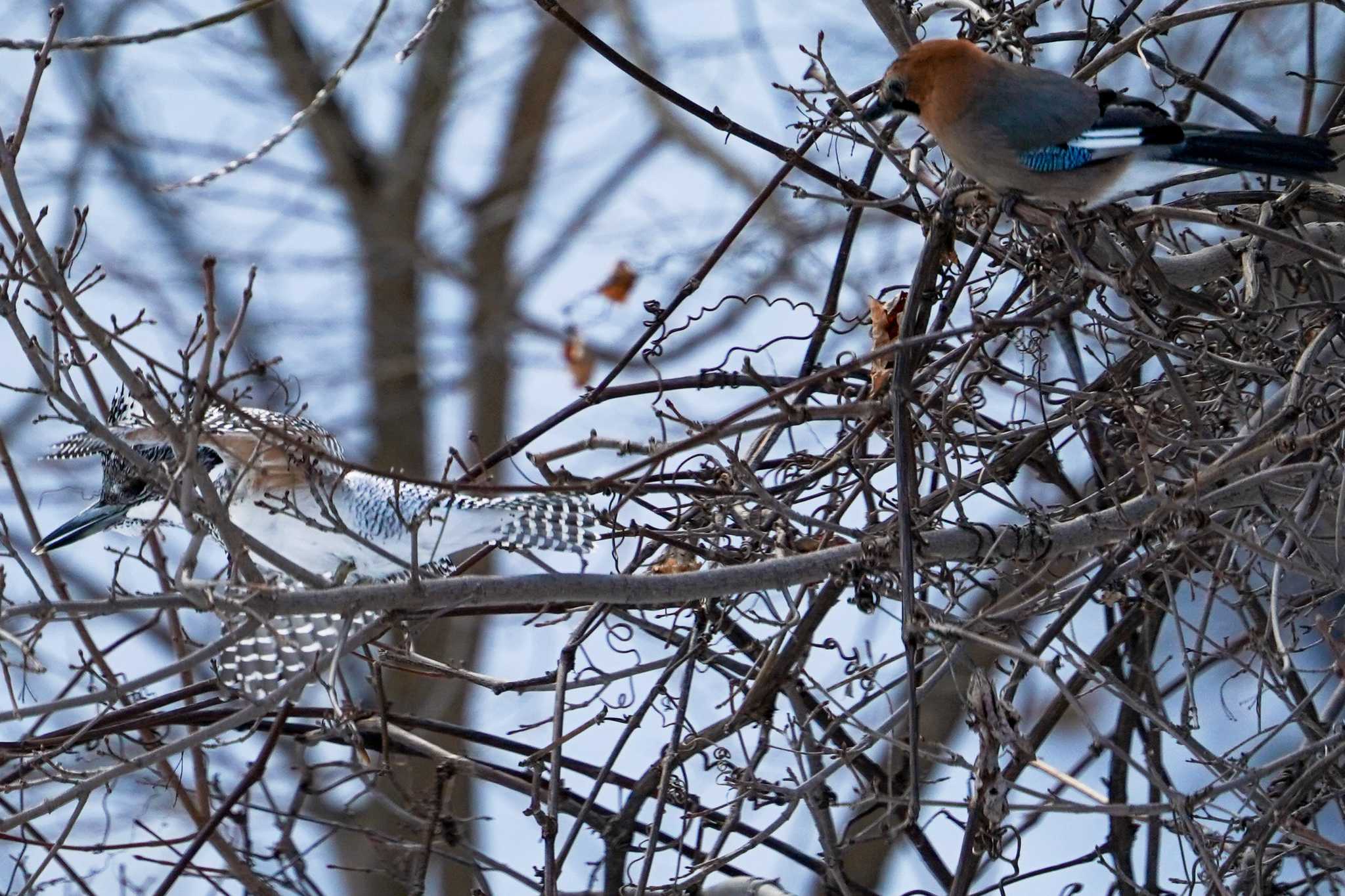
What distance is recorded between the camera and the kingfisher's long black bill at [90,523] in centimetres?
299

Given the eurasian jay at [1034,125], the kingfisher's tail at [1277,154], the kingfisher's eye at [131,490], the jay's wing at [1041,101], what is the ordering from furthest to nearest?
the kingfisher's eye at [131,490], the jay's wing at [1041,101], the eurasian jay at [1034,125], the kingfisher's tail at [1277,154]

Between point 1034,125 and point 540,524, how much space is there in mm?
1177

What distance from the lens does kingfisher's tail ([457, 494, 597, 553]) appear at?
9.20 feet

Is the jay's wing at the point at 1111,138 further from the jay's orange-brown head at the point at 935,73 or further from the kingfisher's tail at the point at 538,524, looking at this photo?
the kingfisher's tail at the point at 538,524

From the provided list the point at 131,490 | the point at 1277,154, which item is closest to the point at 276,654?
the point at 131,490

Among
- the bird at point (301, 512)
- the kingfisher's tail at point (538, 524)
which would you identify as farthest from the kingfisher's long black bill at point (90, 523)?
the kingfisher's tail at point (538, 524)

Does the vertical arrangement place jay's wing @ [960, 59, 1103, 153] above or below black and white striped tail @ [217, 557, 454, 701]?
Result: above

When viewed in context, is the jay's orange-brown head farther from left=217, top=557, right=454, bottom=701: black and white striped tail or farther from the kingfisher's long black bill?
the kingfisher's long black bill

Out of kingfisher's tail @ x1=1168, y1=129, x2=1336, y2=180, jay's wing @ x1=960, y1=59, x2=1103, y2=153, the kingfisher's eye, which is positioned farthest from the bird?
kingfisher's tail @ x1=1168, y1=129, x2=1336, y2=180

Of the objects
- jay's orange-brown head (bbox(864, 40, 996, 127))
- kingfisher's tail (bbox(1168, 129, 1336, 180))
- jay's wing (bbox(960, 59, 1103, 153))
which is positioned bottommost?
kingfisher's tail (bbox(1168, 129, 1336, 180))

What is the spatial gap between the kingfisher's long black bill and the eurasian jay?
1.64m

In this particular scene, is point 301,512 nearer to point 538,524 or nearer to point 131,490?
point 538,524

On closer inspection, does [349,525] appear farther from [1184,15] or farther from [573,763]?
[1184,15]

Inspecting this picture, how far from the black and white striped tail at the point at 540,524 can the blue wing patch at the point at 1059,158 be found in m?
1.05
